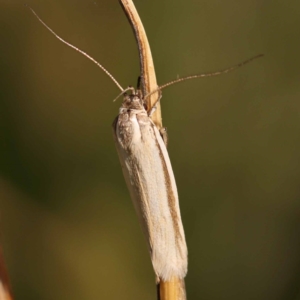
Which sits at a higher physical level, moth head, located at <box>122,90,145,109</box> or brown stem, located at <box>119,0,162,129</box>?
brown stem, located at <box>119,0,162,129</box>

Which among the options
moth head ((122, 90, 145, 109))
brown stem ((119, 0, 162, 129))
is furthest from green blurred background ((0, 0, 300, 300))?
brown stem ((119, 0, 162, 129))

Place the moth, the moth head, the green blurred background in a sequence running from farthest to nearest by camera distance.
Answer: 1. the green blurred background
2. the moth head
3. the moth

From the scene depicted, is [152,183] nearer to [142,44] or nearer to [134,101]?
[134,101]

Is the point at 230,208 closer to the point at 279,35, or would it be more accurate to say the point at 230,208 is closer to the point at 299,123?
the point at 299,123

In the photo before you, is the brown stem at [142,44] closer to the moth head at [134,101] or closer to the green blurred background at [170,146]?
the moth head at [134,101]

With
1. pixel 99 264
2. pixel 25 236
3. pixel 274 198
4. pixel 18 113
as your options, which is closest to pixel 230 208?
pixel 274 198

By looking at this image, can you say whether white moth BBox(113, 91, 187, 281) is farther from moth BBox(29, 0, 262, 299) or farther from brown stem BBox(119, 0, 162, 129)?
brown stem BBox(119, 0, 162, 129)
